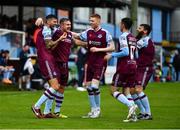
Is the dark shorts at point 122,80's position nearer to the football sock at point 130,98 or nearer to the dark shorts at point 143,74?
the football sock at point 130,98

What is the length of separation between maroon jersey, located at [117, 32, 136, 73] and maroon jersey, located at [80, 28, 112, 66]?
2.27ft

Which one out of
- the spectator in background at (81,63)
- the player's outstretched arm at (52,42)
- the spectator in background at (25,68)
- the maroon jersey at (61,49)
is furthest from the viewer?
the spectator in background at (81,63)

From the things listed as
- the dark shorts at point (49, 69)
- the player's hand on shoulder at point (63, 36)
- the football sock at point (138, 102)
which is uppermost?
the player's hand on shoulder at point (63, 36)

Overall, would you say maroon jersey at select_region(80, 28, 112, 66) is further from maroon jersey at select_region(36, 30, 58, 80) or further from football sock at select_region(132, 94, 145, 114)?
football sock at select_region(132, 94, 145, 114)

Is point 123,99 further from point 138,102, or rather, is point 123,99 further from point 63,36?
point 63,36

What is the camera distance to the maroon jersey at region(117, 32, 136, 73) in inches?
549

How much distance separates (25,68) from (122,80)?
1447cm

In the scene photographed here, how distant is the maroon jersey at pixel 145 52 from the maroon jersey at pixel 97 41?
0.75 meters

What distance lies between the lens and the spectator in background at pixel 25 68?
2816cm

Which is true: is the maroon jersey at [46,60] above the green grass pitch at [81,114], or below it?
above

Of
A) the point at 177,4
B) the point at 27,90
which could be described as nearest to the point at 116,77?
the point at 27,90

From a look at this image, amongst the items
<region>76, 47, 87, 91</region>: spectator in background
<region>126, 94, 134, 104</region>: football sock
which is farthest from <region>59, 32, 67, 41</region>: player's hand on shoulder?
<region>76, 47, 87, 91</region>: spectator in background

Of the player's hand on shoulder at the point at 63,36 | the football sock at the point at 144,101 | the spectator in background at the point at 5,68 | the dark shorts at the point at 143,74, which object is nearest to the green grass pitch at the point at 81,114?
the football sock at the point at 144,101

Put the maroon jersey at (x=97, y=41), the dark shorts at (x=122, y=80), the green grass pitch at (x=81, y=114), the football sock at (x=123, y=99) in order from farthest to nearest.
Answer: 1. the maroon jersey at (x=97, y=41)
2. the dark shorts at (x=122, y=80)
3. the football sock at (x=123, y=99)
4. the green grass pitch at (x=81, y=114)
